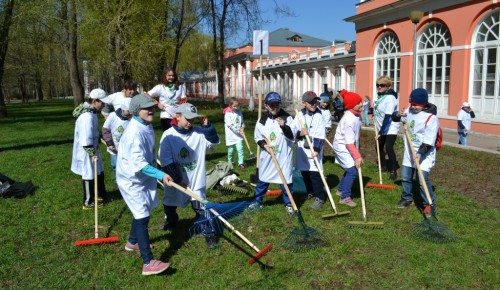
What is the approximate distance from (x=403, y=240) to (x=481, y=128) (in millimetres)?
13753

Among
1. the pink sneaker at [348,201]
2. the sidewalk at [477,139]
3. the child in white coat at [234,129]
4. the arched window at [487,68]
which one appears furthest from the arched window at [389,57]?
the pink sneaker at [348,201]

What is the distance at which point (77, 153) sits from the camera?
21.5 ft

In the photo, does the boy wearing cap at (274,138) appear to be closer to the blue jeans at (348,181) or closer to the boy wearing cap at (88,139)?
the blue jeans at (348,181)


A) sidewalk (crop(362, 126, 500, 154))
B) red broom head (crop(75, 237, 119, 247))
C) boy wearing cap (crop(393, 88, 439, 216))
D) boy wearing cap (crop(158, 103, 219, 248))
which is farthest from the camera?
sidewalk (crop(362, 126, 500, 154))

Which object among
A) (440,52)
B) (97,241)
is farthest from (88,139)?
(440,52)

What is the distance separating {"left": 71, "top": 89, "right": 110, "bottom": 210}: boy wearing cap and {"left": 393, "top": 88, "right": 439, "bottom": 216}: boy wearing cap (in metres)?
4.51

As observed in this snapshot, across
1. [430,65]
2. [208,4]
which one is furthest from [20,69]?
[430,65]

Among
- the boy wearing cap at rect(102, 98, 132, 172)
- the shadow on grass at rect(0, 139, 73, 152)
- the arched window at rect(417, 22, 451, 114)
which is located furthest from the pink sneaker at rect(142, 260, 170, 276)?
the arched window at rect(417, 22, 451, 114)

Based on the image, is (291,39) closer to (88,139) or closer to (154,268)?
(88,139)

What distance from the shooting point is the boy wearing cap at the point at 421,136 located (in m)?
5.73

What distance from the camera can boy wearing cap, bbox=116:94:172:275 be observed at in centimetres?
417

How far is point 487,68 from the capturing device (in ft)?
53.3

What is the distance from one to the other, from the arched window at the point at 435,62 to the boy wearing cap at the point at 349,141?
13874 mm

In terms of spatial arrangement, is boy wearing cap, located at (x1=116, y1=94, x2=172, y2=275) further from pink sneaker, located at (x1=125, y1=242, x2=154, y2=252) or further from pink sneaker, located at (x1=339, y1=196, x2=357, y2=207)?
pink sneaker, located at (x1=339, y1=196, x2=357, y2=207)
